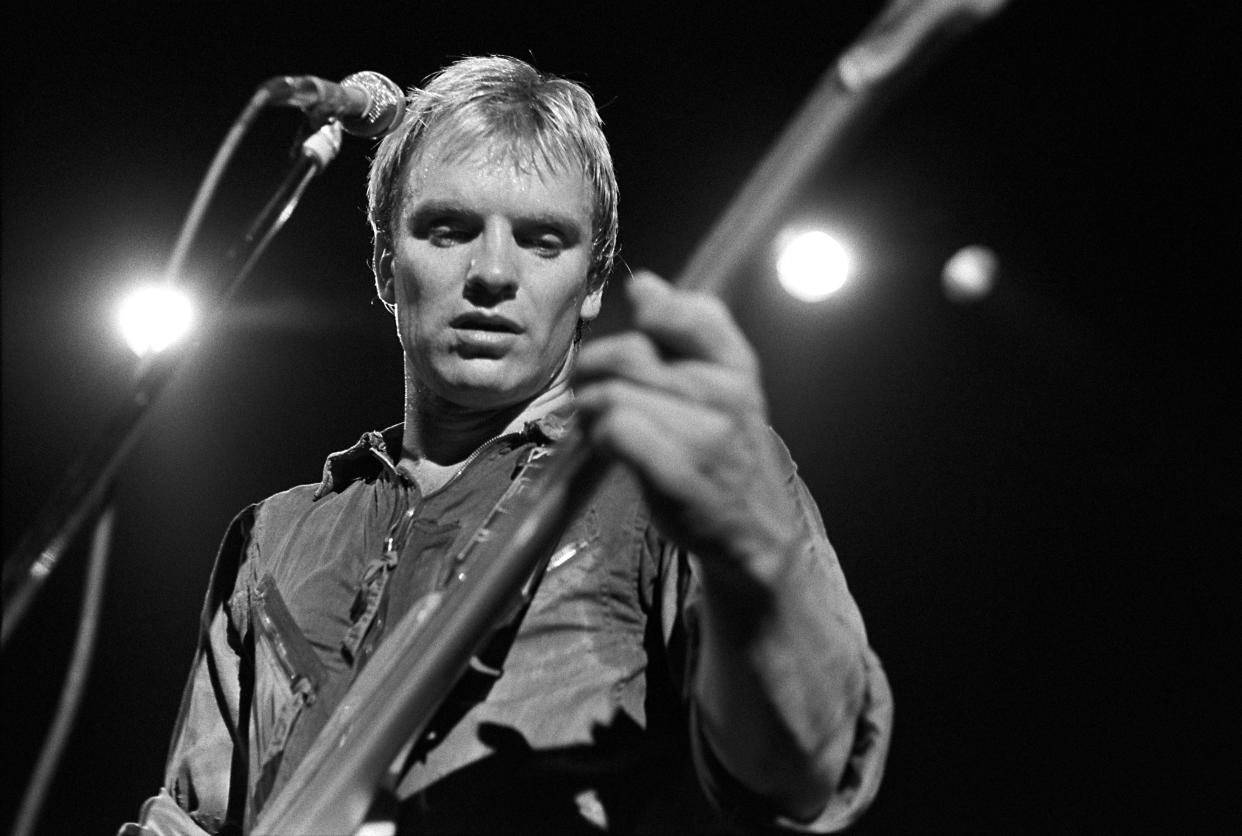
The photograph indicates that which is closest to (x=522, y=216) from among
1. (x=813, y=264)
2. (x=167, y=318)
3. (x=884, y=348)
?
(x=167, y=318)

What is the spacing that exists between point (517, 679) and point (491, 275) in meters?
0.55

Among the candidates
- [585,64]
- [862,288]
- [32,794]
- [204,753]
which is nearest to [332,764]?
[32,794]

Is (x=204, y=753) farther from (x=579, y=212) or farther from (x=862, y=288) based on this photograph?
(x=862, y=288)

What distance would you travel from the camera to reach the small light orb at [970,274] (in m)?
3.93

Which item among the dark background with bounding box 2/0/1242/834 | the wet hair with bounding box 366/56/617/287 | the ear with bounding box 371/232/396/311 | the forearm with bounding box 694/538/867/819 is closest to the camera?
the forearm with bounding box 694/538/867/819

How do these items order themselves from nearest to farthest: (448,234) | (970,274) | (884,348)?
(448,234) < (970,274) < (884,348)

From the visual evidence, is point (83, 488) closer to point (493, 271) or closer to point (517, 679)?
point (517, 679)

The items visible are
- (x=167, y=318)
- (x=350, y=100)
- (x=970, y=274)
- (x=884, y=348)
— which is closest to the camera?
(x=167, y=318)

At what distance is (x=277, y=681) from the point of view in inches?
61.9

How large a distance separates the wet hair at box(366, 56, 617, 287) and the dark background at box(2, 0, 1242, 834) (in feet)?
5.63

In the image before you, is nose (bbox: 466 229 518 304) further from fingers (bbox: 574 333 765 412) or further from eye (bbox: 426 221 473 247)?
fingers (bbox: 574 333 765 412)

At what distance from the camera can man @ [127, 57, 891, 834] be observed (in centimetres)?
98

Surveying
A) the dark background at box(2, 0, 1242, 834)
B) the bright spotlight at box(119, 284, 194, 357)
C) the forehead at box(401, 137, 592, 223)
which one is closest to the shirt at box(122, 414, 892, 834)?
the forehead at box(401, 137, 592, 223)

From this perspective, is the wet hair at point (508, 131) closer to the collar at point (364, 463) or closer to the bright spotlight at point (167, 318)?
the collar at point (364, 463)
